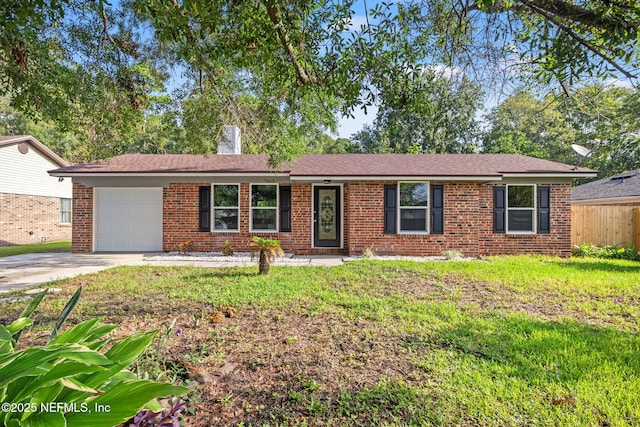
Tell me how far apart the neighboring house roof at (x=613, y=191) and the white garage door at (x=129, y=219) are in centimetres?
1889

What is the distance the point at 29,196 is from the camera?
16906 mm

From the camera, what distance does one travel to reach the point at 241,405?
2.72 m

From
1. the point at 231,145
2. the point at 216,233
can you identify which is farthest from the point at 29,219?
the point at 216,233

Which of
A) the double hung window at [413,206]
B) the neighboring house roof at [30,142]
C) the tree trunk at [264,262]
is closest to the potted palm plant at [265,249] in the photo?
the tree trunk at [264,262]

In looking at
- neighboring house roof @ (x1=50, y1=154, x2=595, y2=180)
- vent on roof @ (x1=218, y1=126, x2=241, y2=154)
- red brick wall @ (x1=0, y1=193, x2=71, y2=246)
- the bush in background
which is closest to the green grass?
red brick wall @ (x1=0, y1=193, x2=71, y2=246)

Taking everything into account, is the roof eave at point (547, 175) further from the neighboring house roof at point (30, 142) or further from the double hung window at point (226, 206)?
the neighboring house roof at point (30, 142)

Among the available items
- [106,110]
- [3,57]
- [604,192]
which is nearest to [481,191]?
[604,192]

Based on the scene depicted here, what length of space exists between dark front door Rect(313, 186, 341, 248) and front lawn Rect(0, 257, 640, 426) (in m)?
4.62

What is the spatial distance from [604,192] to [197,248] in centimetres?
1856

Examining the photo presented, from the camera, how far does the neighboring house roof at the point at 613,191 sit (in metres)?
Result: 14.4

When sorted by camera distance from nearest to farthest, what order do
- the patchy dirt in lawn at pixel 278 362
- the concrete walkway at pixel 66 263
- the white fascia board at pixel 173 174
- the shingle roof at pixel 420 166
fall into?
the patchy dirt in lawn at pixel 278 362 < the concrete walkway at pixel 66 263 < the shingle roof at pixel 420 166 < the white fascia board at pixel 173 174

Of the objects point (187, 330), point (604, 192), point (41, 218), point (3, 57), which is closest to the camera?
point (187, 330)

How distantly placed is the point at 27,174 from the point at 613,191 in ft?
92.8

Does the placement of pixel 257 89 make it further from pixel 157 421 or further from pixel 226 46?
pixel 157 421
